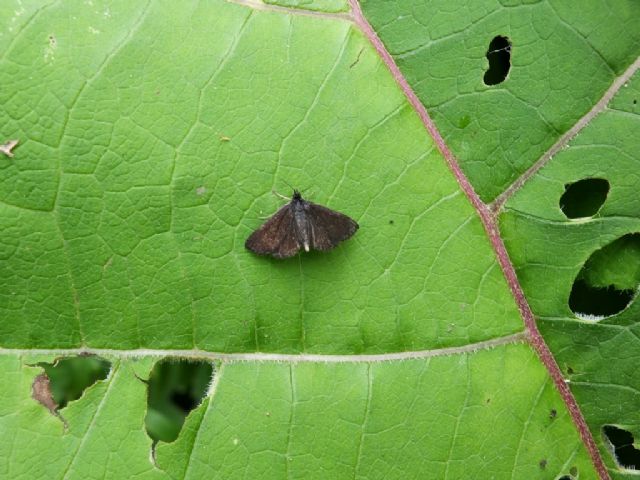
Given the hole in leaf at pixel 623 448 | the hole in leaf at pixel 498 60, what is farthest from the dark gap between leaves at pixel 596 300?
the hole in leaf at pixel 498 60

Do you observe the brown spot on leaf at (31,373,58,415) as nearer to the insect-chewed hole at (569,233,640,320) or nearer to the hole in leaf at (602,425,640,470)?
the insect-chewed hole at (569,233,640,320)

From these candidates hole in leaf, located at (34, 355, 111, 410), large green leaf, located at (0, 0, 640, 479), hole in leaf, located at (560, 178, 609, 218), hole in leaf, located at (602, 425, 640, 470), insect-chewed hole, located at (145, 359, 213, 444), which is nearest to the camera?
large green leaf, located at (0, 0, 640, 479)

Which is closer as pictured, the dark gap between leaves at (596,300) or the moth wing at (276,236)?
the moth wing at (276,236)

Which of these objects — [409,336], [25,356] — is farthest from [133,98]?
[409,336]

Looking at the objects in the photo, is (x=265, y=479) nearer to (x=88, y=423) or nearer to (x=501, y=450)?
(x=88, y=423)

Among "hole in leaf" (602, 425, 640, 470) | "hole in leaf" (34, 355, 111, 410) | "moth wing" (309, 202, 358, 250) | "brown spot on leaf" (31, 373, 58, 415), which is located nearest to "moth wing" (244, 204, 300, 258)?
"moth wing" (309, 202, 358, 250)

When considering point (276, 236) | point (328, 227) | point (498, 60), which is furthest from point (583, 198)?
point (276, 236)

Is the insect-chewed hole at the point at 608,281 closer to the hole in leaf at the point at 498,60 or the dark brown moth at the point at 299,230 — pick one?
the hole in leaf at the point at 498,60
